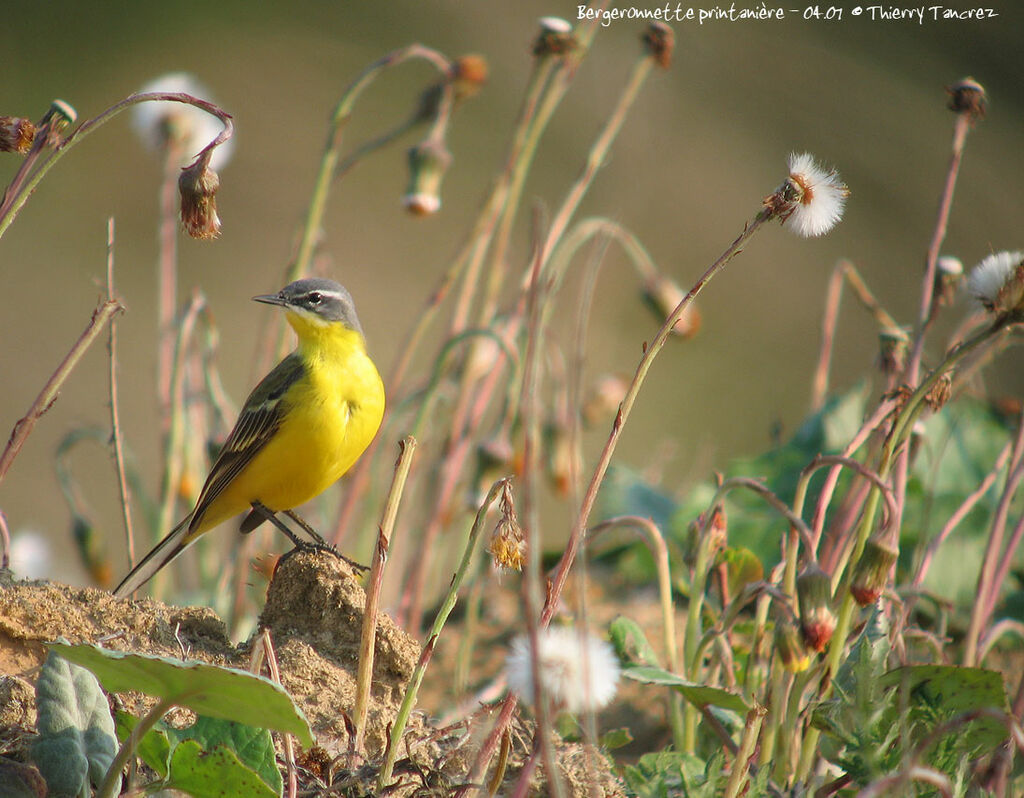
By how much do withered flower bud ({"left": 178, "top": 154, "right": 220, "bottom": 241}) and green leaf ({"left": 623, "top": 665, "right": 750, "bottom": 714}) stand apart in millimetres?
1122

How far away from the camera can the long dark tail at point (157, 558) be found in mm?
2908

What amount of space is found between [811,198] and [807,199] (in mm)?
10

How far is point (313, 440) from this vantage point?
329 cm

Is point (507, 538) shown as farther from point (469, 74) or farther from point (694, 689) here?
point (469, 74)

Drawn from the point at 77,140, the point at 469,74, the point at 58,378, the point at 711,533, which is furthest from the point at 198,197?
the point at 469,74

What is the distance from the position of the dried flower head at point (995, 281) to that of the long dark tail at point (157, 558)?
83.4 inches

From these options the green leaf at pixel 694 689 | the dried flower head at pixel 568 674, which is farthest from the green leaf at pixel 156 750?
the green leaf at pixel 694 689

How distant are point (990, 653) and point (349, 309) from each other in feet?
8.18

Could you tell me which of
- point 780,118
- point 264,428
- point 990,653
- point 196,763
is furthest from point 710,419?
point 196,763

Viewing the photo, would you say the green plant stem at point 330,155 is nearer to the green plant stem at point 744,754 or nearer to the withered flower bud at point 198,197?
the withered flower bud at point 198,197

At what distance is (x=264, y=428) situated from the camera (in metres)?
3.39

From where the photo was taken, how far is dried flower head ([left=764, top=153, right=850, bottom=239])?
5.53 feet

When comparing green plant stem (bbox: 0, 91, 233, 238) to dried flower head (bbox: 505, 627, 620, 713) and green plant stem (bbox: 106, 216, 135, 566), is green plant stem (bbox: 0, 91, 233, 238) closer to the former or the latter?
green plant stem (bbox: 106, 216, 135, 566)

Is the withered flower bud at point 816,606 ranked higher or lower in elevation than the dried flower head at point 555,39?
lower
